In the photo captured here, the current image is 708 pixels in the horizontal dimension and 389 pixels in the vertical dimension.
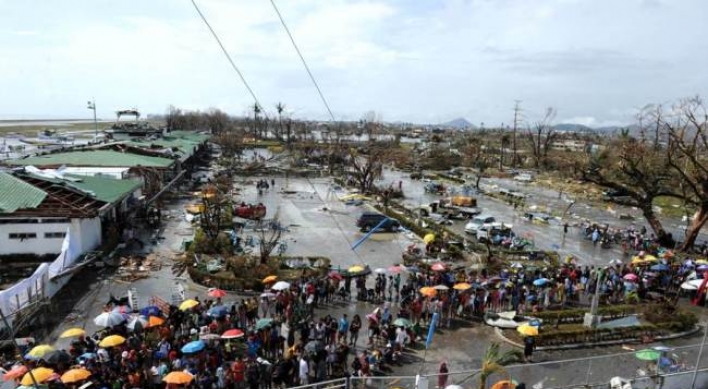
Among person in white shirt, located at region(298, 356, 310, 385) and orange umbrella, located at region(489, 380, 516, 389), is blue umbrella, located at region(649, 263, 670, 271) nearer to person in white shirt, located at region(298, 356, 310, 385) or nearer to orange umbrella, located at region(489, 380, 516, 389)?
orange umbrella, located at region(489, 380, 516, 389)

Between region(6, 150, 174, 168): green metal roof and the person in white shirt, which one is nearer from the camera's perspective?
the person in white shirt

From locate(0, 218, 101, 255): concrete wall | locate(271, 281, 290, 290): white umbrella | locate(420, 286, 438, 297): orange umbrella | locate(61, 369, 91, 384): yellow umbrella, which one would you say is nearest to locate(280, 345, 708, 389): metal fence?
locate(420, 286, 438, 297): orange umbrella

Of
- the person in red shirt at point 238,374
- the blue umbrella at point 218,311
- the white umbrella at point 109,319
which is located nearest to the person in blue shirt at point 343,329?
the blue umbrella at point 218,311

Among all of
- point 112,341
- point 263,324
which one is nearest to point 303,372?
point 263,324

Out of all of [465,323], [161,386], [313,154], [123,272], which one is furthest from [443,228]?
[313,154]

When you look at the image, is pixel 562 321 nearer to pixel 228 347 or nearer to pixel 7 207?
pixel 228 347
